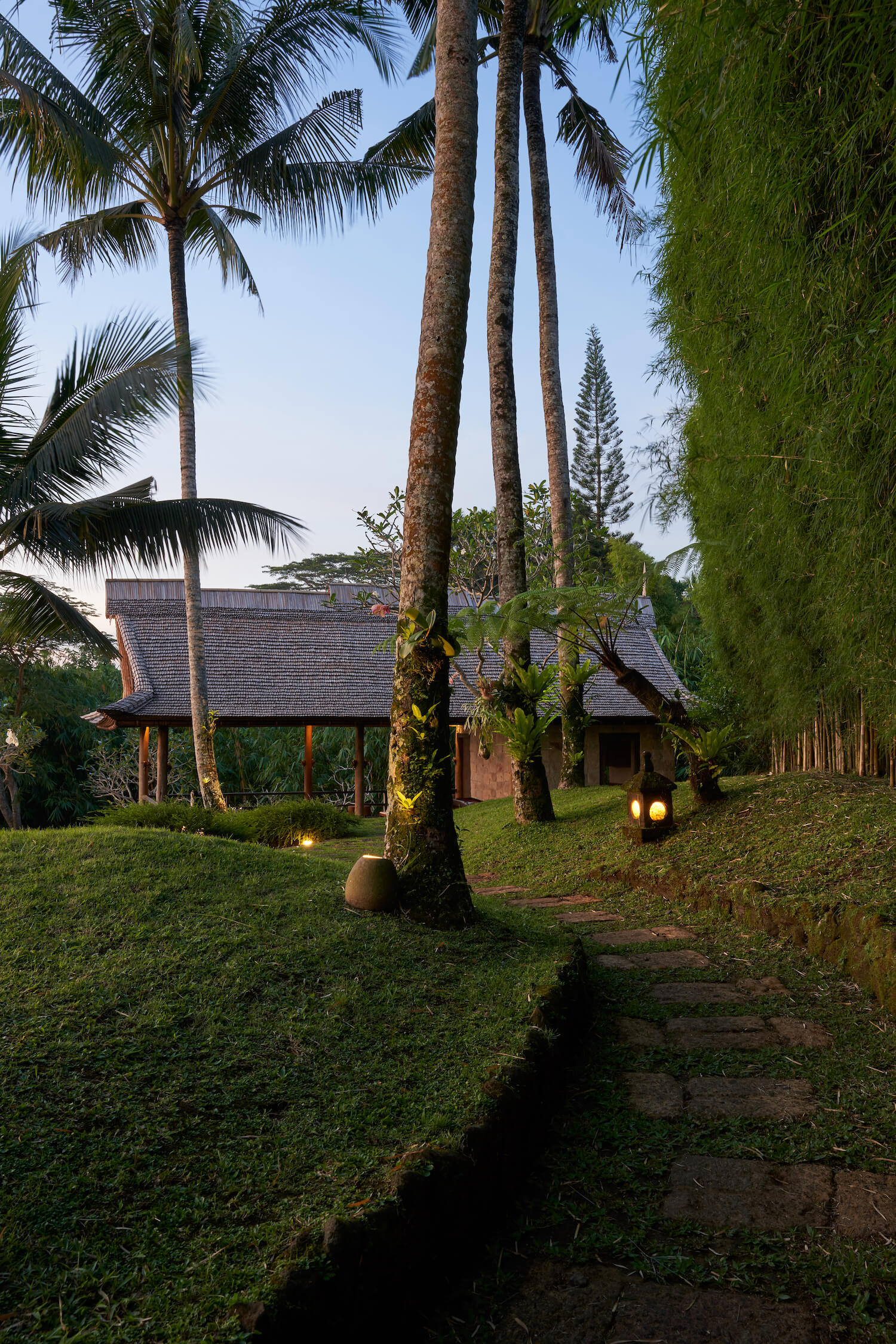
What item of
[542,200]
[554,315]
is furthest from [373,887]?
[542,200]

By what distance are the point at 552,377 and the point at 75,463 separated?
598 centimetres

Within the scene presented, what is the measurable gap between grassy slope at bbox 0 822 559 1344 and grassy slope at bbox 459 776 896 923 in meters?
1.82

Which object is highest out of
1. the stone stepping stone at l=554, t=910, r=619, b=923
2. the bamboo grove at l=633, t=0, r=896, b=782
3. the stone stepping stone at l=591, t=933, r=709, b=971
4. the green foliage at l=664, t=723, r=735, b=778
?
the bamboo grove at l=633, t=0, r=896, b=782

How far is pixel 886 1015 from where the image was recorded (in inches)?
152

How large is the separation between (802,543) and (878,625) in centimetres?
120

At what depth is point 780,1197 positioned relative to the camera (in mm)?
2512

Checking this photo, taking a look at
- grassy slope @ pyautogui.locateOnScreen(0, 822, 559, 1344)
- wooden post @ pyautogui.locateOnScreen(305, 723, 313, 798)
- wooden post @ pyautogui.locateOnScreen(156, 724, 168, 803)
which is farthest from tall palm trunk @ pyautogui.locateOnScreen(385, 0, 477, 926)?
wooden post @ pyautogui.locateOnScreen(305, 723, 313, 798)

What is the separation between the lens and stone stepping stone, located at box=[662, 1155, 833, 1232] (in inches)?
94.7

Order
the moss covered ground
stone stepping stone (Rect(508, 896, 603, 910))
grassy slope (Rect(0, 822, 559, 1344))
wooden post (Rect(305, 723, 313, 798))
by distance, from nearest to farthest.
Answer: grassy slope (Rect(0, 822, 559, 1344)) < the moss covered ground < stone stepping stone (Rect(508, 896, 603, 910)) < wooden post (Rect(305, 723, 313, 798))

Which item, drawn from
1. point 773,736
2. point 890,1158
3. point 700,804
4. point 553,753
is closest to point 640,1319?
point 890,1158

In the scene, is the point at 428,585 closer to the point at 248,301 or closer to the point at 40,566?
the point at 40,566

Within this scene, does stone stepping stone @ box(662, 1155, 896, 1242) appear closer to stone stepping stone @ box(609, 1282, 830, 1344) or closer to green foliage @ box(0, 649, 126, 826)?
stone stepping stone @ box(609, 1282, 830, 1344)

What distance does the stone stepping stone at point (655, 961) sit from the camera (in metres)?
4.68

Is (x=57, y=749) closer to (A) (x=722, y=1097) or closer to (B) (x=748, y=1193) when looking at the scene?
(A) (x=722, y=1097)
